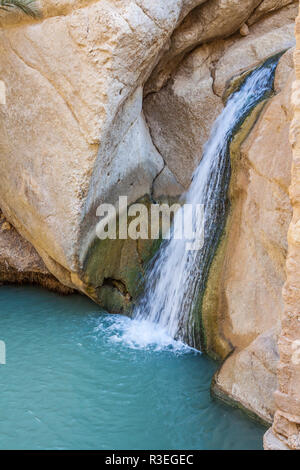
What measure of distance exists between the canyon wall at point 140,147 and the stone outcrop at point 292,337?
937 millimetres

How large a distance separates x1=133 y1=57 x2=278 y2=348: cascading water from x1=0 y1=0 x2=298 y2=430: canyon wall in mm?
198

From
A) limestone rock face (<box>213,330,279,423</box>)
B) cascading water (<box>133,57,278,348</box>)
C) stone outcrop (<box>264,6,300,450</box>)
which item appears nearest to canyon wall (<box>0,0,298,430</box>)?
limestone rock face (<box>213,330,279,423</box>)

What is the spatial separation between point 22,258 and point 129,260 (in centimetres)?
161

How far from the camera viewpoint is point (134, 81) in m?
5.46

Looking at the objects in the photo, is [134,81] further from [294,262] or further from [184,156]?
[294,262]

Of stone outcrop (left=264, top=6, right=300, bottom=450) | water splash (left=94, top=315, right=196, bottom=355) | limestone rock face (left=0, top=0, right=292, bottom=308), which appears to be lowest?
water splash (left=94, top=315, right=196, bottom=355)

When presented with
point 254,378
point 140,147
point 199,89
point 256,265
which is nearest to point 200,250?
point 256,265

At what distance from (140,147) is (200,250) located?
163cm

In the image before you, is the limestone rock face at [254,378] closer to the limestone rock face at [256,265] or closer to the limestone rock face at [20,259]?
the limestone rock face at [256,265]

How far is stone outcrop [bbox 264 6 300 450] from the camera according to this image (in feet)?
9.35

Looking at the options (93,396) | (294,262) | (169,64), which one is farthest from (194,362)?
(169,64)

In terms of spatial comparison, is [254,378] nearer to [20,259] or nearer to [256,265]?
[256,265]

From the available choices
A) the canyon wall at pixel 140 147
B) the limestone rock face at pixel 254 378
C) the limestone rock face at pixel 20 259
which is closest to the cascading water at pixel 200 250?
the canyon wall at pixel 140 147

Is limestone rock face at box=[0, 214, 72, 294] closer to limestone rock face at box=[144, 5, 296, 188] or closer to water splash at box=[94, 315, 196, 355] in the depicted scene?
water splash at box=[94, 315, 196, 355]
